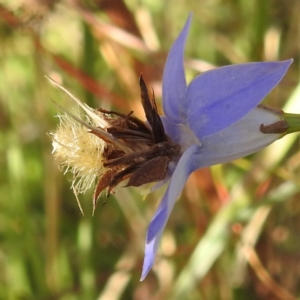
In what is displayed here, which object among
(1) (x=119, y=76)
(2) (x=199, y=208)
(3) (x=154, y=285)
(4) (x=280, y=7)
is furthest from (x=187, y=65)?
(3) (x=154, y=285)

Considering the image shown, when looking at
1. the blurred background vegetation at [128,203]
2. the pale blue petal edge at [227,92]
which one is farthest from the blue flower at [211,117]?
the blurred background vegetation at [128,203]

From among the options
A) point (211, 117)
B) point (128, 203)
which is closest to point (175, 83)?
point (211, 117)

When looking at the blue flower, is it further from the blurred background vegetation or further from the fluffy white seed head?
the blurred background vegetation

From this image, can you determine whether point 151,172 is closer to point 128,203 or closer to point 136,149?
point 136,149

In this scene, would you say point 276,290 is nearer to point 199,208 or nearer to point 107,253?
point 199,208

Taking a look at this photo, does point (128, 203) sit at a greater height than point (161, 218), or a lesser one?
lesser

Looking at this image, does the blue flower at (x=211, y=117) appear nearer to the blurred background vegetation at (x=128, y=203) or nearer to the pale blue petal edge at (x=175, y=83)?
the pale blue petal edge at (x=175, y=83)

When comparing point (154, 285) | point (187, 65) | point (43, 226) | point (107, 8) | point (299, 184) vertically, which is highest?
point (107, 8)

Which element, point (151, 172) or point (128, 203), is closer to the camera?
point (151, 172)

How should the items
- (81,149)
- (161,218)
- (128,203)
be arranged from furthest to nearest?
1. (128,203)
2. (81,149)
3. (161,218)
